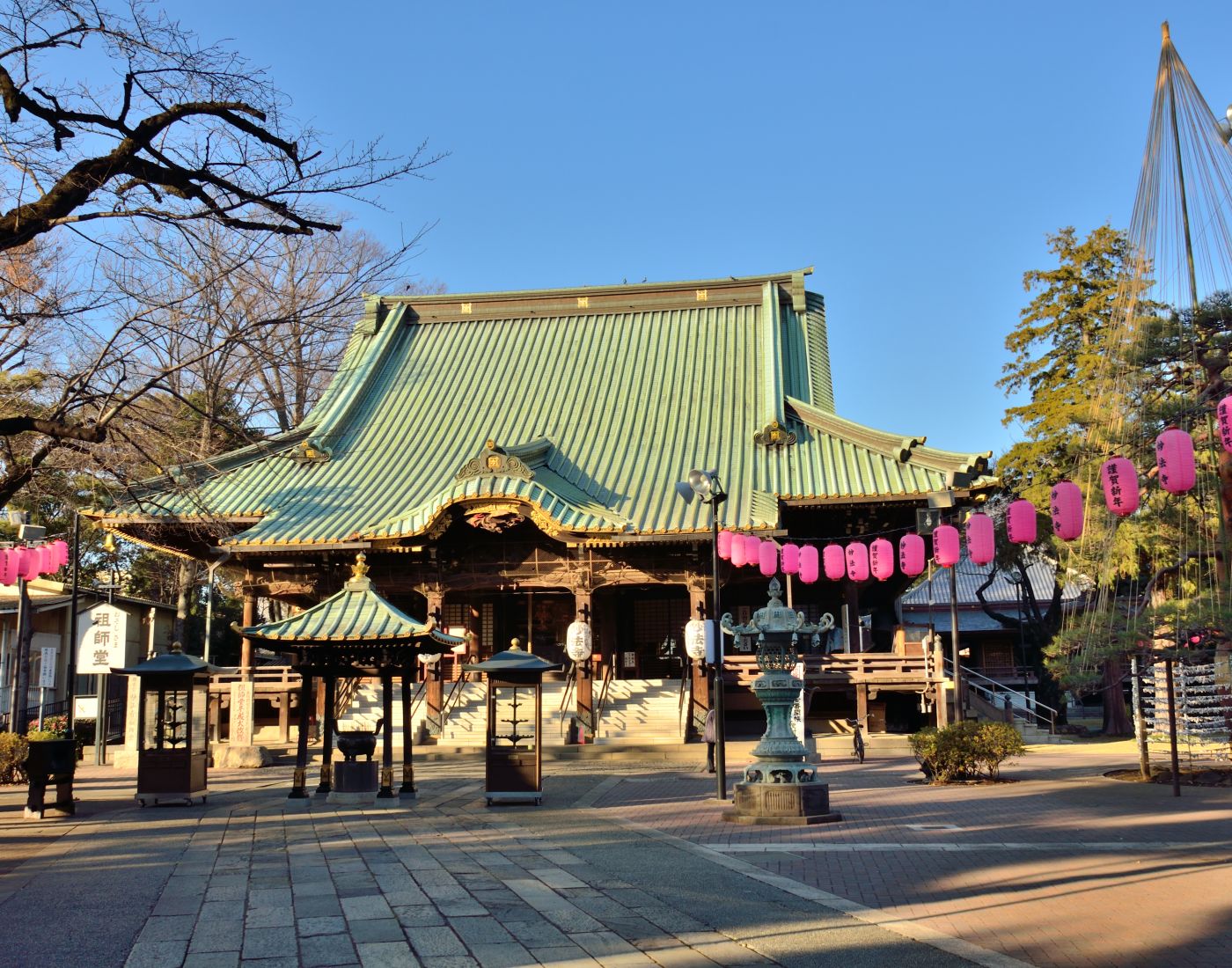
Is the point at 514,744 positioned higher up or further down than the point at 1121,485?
further down

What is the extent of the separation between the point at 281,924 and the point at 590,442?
75.8ft

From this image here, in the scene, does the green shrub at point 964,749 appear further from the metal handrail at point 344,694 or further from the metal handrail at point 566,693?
the metal handrail at point 344,694

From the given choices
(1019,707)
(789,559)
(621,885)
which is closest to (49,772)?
(621,885)

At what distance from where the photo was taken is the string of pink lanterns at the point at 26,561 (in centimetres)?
1944

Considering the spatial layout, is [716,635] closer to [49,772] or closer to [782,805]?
[782,805]

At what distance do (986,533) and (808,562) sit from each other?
200 inches

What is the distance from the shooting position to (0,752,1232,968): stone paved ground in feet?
23.9

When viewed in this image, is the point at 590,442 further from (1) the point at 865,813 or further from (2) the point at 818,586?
(1) the point at 865,813

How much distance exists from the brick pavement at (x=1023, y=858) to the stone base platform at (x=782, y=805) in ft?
1.06

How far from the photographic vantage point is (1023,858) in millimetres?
10750

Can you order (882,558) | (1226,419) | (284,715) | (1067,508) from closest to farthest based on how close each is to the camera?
(1226,419), (1067,508), (882,558), (284,715)

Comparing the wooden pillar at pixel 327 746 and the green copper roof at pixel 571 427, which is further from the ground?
the green copper roof at pixel 571 427

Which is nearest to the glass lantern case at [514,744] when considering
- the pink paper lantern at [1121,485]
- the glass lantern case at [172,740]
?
the glass lantern case at [172,740]

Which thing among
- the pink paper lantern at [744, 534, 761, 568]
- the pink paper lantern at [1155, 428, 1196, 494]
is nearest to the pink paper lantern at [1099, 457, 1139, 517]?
the pink paper lantern at [1155, 428, 1196, 494]
